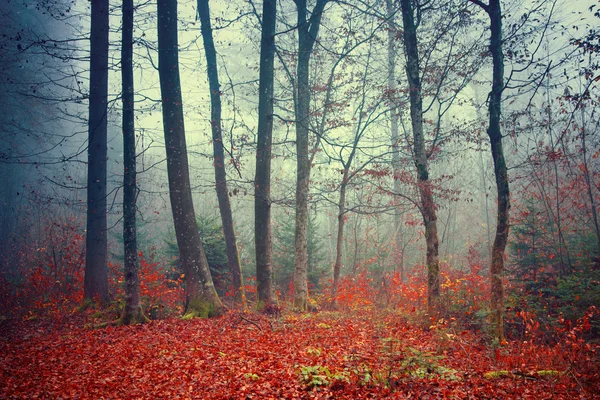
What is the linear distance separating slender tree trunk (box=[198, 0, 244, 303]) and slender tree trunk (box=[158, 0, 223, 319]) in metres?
2.72

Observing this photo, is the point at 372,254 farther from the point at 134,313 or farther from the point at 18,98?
the point at 18,98

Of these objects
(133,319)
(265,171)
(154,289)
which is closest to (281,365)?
(133,319)

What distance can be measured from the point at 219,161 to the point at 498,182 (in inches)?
343

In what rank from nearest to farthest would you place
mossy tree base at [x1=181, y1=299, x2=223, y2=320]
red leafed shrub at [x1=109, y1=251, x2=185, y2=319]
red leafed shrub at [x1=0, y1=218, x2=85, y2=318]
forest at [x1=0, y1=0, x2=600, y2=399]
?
forest at [x1=0, y1=0, x2=600, y2=399], mossy tree base at [x1=181, y1=299, x2=223, y2=320], red leafed shrub at [x1=0, y1=218, x2=85, y2=318], red leafed shrub at [x1=109, y1=251, x2=185, y2=319]

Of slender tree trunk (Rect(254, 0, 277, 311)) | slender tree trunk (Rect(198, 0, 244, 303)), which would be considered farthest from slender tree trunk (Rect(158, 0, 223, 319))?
slender tree trunk (Rect(198, 0, 244, 303))

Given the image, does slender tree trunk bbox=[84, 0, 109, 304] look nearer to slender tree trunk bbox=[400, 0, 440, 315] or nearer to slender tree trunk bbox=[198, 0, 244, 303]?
slender tree trunk bbox=[198, 0, 244, 303]

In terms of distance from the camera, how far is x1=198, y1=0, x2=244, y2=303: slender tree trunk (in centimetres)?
1355

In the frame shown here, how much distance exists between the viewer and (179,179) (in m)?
10.1

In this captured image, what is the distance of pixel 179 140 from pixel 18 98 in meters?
16.3

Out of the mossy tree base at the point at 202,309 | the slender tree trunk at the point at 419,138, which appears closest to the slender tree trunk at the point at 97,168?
the mossy tree base at the point at 202,309

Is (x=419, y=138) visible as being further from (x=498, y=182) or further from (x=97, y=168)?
(x=97, y=168)

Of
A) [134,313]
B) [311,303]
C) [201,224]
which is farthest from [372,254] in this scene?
[134,313]

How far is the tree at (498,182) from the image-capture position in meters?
7.98

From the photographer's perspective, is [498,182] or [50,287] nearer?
[498,182]
